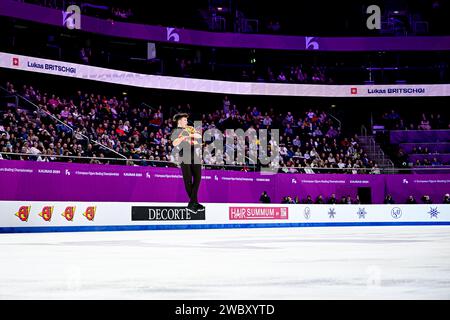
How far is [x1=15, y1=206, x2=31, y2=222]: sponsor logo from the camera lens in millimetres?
23375

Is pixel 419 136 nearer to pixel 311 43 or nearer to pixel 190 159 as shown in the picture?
pixel 311 43

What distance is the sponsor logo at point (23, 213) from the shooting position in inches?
920

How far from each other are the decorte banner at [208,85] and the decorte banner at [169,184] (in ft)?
31.6

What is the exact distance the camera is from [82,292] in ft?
18.2

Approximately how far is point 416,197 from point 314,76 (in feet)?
42.2

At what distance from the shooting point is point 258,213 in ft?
104

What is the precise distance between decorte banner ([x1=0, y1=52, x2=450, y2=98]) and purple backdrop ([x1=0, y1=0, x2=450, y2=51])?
9.06 feet

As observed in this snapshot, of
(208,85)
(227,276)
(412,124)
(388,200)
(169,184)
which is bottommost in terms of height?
(388,200)

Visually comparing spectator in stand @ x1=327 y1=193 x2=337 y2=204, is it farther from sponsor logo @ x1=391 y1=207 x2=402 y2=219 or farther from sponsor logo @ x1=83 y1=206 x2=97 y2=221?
sponsor logo @ x1=83 y1=206 x2=97 y2=221

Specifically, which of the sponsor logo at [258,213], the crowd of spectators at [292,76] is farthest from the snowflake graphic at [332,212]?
the crowd of spectators at [292,76]

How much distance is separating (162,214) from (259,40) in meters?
23.2

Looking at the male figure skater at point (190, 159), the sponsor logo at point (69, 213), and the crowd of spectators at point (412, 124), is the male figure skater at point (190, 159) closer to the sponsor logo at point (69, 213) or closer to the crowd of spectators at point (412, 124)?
the sponsor logo at point (69, 213)

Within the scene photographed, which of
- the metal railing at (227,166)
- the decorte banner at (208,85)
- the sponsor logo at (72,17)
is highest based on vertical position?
the sponsor logo at (72,17)

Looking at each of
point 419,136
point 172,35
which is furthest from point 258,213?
point 419,136
